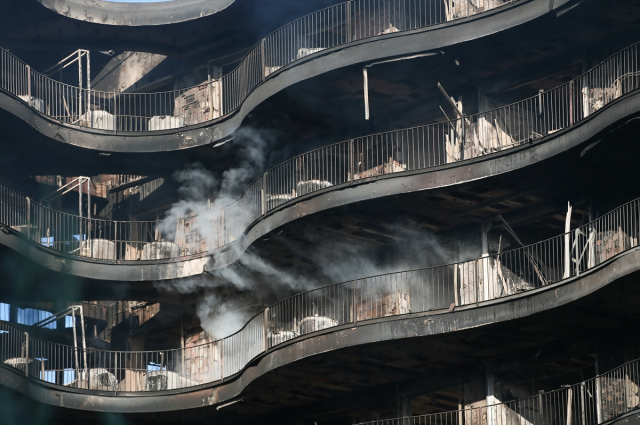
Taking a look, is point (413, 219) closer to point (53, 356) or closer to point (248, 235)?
point (248, 235)

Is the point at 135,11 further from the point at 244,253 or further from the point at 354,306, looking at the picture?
the point at 354,306

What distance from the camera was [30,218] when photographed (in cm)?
3434

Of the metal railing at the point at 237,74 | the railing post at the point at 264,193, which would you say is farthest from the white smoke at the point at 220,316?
the metal railing at the point at 237,74

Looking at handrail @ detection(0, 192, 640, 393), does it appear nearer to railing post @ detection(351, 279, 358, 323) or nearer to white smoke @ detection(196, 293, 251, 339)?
railing post @ detection(351, 279, 358, 323)

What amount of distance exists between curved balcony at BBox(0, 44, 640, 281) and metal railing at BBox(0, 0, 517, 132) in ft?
8.88

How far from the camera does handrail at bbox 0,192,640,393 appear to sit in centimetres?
2673

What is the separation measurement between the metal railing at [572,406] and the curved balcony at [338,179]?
16.4 ft

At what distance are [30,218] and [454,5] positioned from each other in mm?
13450

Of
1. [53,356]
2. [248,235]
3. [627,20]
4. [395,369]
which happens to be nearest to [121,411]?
[53,356]

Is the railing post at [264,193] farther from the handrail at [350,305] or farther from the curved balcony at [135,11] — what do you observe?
the curved balcony at [135,11]

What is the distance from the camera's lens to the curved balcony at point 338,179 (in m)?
26.9

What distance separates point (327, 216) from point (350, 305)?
2780 millimetres

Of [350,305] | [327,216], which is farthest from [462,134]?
[350,305]

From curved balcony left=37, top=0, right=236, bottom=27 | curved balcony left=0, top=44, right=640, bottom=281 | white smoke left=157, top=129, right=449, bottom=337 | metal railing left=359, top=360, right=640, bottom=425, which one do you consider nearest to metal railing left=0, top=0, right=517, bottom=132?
white smoke left=157, top=129, right=449, bottom=337
